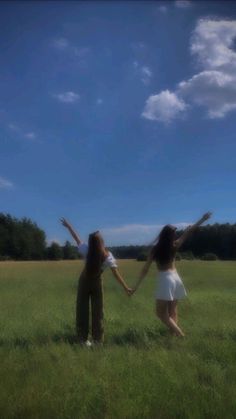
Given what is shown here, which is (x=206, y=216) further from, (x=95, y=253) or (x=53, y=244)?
(x=53, y=244)

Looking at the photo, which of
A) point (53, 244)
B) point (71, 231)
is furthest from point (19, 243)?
point (71, 231)

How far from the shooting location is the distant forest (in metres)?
76.1

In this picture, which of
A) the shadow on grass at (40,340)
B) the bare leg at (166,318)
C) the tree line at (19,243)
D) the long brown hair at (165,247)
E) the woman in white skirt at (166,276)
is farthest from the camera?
the tree line at (19,243)

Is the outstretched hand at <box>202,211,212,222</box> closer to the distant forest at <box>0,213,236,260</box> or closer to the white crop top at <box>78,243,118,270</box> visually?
the white crop top at <box>78,243,118,270</box>

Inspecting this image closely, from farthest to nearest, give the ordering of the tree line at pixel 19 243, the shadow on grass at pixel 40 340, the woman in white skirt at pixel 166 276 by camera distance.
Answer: the tree line at pixel 19 243
the woman in white skirt at pixel 166 276
the shadow on grass at pixel 40 340

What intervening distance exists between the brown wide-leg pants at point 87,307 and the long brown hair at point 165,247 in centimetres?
97

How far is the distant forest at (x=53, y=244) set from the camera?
76.1 metres

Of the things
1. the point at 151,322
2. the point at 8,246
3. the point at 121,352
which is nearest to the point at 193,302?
the point at 151,322

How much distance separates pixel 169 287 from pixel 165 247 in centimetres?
61

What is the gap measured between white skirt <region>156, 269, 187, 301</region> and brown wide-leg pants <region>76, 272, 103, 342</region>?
36.6 inches

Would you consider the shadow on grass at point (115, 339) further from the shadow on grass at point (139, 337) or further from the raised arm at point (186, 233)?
the raised arm at point (186, 233)

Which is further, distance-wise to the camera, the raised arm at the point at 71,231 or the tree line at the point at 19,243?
the tree line at the point at 19,243

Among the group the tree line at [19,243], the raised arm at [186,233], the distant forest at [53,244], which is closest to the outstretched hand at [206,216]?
the raised arm at [186,233]

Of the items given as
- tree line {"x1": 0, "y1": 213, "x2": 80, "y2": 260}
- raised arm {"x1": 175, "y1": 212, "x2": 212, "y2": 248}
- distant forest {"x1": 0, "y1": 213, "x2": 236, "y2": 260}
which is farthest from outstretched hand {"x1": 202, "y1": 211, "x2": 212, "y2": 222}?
tree line {"x1": 0, "y1": 213, "x2": 80, "y2": 260}
